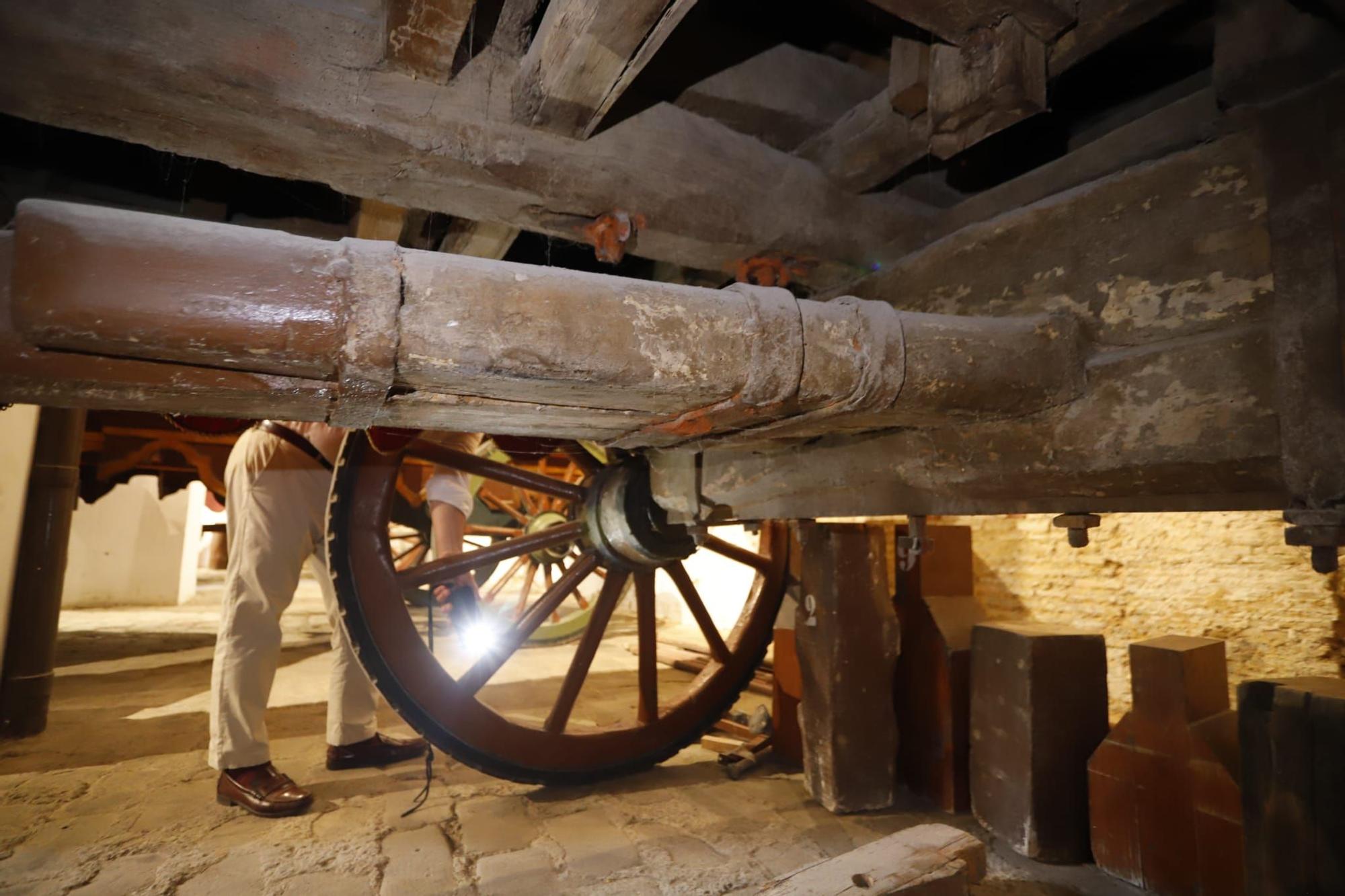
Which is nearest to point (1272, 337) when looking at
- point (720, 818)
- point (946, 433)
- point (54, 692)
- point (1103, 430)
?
point (1103, 430)

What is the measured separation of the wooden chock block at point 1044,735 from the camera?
2.37 meters

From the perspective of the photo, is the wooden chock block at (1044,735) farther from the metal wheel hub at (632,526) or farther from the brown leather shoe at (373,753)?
the brown leather shoe at (373,753)

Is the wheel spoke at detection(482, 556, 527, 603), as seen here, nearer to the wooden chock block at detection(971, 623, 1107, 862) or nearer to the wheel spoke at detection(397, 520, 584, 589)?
the wheel spoke at detection(397, 520, 584, 589)

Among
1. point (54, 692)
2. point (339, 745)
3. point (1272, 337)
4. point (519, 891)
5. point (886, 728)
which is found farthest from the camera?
point (54, 692)

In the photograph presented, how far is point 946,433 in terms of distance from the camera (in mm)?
1761

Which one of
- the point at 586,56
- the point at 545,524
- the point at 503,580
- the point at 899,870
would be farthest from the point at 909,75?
the point at 503,580

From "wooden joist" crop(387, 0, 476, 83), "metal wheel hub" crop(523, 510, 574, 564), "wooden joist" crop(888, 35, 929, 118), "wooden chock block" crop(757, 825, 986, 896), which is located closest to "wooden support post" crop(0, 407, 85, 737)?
"metal wheel hub" crop(523, 510, 574, 564)

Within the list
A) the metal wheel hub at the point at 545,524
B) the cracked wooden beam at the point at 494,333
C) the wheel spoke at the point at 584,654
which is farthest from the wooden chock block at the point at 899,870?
the metal wheel hub at the point at 545,524

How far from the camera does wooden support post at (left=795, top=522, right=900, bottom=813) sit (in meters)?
2.74

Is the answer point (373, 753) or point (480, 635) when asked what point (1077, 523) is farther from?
point (373, 753)

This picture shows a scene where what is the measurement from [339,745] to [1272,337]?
11.4ft

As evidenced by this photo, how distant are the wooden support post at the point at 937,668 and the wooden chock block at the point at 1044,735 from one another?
0.22 meters

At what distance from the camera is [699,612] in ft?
11.4

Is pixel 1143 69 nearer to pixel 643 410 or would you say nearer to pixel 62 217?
pixel 643 410
